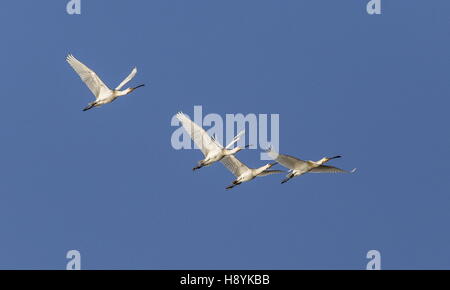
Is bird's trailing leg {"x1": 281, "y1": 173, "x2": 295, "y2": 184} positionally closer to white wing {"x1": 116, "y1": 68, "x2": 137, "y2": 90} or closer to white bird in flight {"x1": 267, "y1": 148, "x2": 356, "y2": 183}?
white bird in flight {"x1": 267, "y1": 148, "x2": 356, "y2": 183}

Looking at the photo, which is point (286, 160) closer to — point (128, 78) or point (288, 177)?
point (288, 177)

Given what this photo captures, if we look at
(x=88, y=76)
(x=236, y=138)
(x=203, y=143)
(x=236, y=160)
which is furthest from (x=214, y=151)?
(x=88, y=76)

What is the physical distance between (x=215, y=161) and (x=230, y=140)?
9.19 ft

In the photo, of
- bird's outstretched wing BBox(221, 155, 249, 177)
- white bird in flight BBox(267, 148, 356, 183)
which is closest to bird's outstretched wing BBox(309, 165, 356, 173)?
white bird in flight BBox(267, 148, 356, 183)

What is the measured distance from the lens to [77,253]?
7494cm

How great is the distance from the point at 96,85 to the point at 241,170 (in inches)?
384

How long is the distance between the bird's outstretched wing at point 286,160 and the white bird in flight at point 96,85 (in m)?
9.57

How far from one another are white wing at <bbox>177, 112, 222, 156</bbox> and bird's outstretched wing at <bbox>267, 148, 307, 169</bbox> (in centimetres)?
304

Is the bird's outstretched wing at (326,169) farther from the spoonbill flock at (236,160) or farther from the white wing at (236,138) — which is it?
the white wing at (236,138)

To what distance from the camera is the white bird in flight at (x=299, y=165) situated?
2980 inches

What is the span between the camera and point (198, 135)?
75.1m

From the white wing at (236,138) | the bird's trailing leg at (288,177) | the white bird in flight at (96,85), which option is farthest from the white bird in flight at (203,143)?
the white bird in flight at (96,85)
